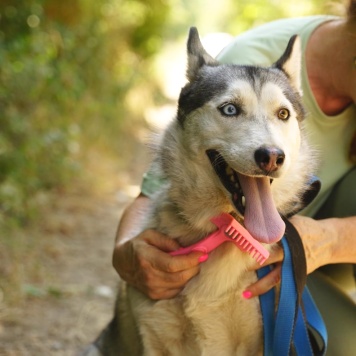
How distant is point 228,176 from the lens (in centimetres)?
233

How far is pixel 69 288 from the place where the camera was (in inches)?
Answer: 173

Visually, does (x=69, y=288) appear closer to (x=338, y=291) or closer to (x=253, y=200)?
(x=338, y=291)

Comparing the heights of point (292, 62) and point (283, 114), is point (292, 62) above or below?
above

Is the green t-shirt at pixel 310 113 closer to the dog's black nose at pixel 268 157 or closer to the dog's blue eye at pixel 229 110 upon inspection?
the dog's blue eye at pixel 229 110

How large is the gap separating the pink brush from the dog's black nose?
15.0 inches

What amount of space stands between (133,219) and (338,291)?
3.59ft

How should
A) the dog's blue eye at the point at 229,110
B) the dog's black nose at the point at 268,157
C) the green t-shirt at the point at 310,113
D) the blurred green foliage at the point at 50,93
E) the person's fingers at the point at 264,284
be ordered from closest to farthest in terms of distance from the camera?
1. the dog's black nose at the point at 268,157
2. the dog's blue eye at the point at 229,110
3. the person's fingers at the point at 264,284
4. the green t-shirt at the point at 310,113
5. the blurred green foliage at the point at 50,93

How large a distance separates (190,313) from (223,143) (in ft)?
2.42

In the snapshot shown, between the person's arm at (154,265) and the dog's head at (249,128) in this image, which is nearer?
the dog's head at (249,128)

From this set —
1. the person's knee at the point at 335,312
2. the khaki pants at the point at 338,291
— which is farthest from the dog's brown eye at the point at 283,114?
the person's knee at the point at 335,312

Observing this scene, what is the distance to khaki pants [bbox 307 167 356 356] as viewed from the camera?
2807mm

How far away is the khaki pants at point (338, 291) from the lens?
2807 mm

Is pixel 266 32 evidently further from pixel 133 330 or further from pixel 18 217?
pixel 18 217

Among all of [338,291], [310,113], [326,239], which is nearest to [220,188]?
[326,239]
